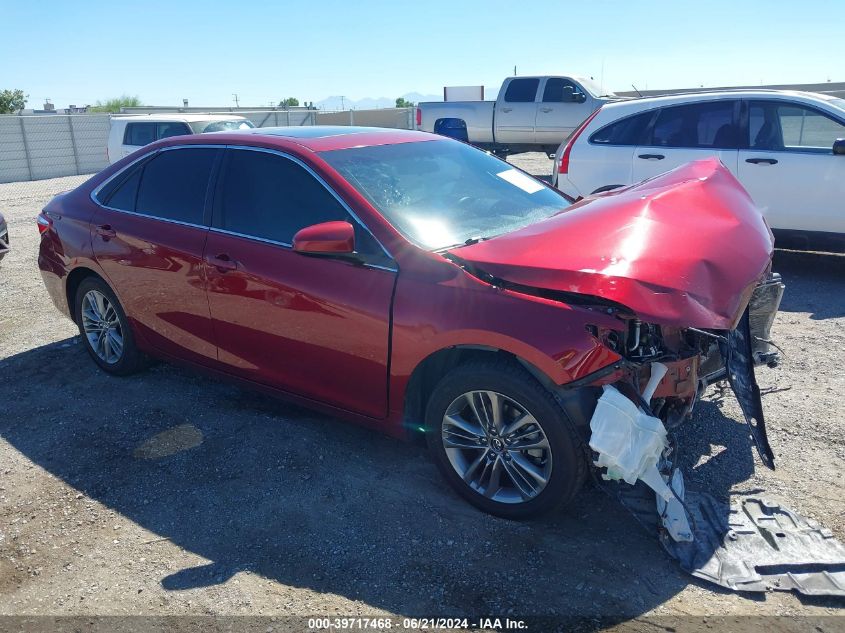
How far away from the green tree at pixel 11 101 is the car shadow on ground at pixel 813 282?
144 feet

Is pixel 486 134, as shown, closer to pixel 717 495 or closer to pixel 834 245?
pixel 834 245

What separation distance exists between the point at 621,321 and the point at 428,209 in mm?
1357

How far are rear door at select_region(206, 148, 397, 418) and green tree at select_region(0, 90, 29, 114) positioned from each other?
144ft

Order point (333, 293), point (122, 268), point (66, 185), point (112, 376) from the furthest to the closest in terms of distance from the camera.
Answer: point (66, 185) < point (112, 376) < point (122, 268) < point (333, 293)

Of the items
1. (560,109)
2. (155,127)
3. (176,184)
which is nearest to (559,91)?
(560,109)

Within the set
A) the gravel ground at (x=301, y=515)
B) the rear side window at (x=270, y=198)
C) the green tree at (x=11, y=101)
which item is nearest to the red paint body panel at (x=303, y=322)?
the rear side window at (x=270, y=198)

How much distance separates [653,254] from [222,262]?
2432 mm

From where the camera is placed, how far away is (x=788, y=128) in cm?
721

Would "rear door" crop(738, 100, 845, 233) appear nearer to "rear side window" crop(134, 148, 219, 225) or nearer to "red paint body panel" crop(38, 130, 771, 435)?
"red paint body panel" crop(38, 130, 771, 435)

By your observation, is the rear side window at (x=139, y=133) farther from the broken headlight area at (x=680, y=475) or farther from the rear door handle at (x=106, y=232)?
the broken headlight area at (x=680, y=475)

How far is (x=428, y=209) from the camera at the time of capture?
3883 mm

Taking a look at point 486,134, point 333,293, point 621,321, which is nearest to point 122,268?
point 333,293

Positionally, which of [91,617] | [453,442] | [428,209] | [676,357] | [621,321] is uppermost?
[428,209]

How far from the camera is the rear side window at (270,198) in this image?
3.91 m
